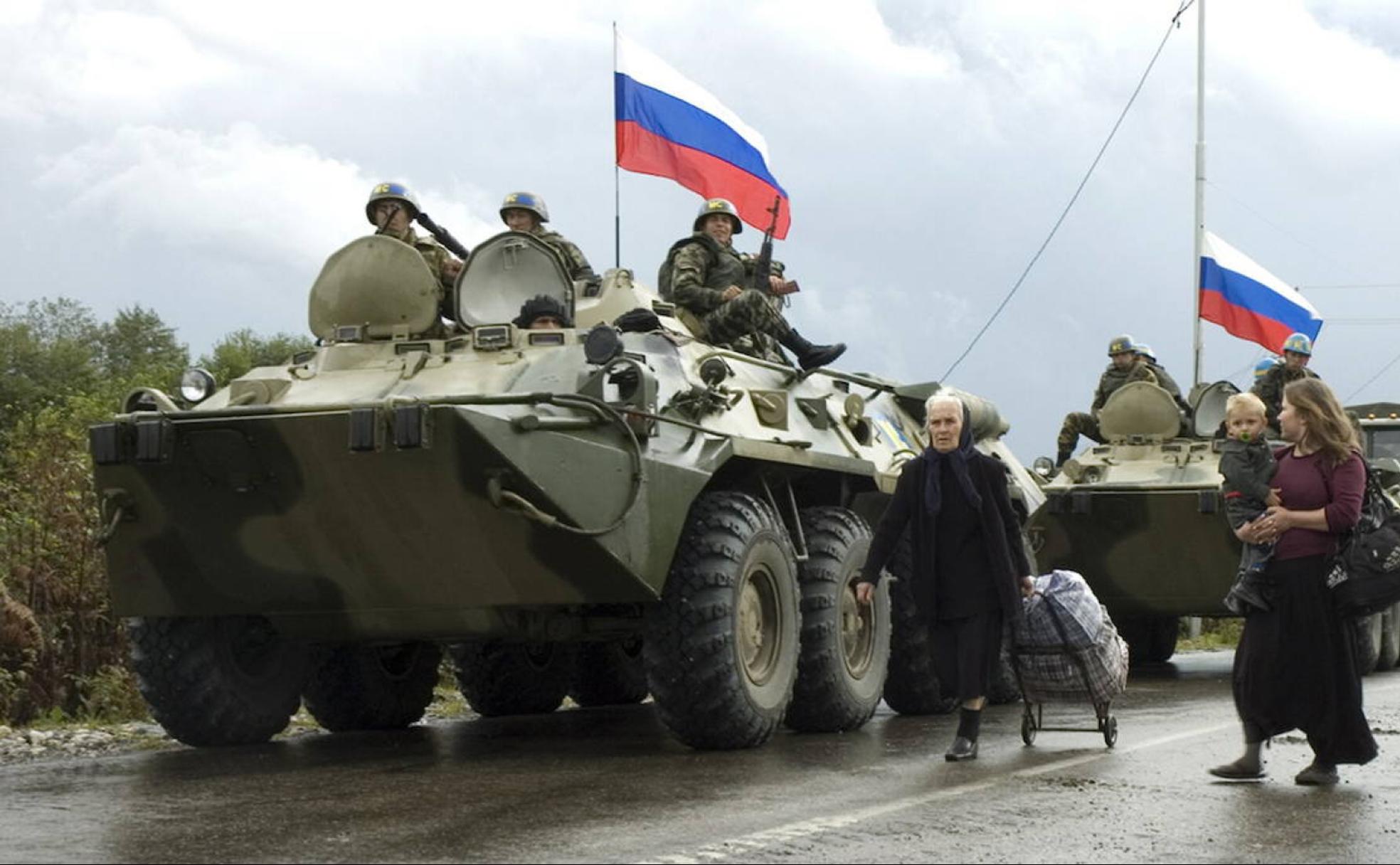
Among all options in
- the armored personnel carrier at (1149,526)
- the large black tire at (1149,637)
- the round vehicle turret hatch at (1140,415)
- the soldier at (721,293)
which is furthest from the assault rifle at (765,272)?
the large black tire at (1149,637)

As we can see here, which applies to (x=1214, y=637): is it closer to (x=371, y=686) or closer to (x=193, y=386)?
(x=371, y=686)

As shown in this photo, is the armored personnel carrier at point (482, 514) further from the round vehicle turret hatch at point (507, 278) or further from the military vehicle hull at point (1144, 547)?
the military vehicle hull at point (1144, 547)

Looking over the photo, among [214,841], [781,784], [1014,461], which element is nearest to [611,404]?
[781,784]

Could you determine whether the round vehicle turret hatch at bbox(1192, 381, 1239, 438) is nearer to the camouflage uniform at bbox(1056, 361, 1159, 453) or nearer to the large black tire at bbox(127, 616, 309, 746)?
the camouflage uniform at bbox(1056, 361, 1159, 453)

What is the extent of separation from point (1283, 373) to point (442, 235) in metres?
6.58

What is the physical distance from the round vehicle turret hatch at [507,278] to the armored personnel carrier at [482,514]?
11mm

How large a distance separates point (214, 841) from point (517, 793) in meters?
1.48

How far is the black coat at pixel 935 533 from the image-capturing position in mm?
9086

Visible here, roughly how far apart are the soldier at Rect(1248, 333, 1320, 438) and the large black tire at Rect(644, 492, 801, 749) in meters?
6.71

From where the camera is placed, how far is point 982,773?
8641mm

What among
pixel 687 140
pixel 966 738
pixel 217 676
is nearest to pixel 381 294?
pixel 217 676

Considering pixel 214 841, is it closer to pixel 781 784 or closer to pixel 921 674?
pixel 781 784

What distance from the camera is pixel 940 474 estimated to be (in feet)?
30.3

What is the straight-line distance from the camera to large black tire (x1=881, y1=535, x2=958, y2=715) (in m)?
12.3
